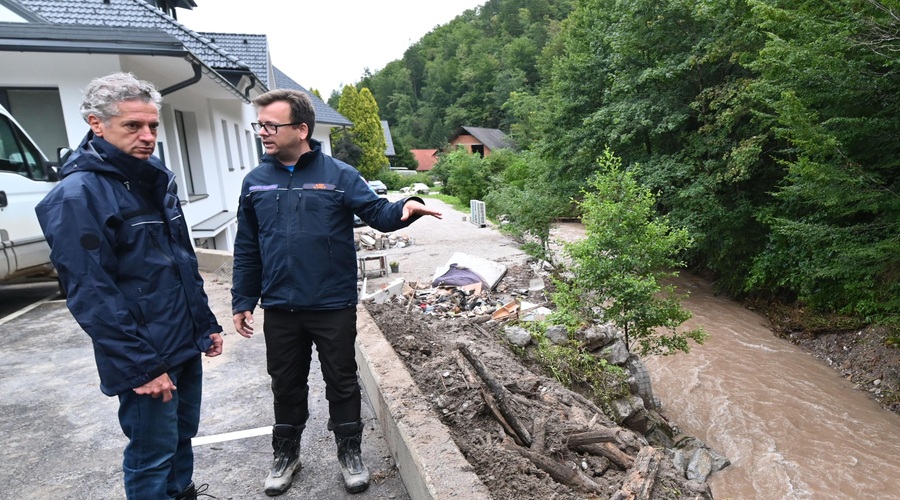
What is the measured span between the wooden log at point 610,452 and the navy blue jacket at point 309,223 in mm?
1837

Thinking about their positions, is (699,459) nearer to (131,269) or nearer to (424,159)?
(131,269)

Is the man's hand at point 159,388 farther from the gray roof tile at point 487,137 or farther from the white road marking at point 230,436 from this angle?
the gray roof tile at point 487,137

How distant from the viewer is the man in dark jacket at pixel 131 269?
1880mm

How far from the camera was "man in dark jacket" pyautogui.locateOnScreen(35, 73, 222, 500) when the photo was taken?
6.17ft

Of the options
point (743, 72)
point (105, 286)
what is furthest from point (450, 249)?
point (105, 286)

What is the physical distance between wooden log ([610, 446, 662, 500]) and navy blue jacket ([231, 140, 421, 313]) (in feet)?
5.93

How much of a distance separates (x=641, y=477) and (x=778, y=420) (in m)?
5.37

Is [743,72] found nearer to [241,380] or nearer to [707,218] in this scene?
[707,218]

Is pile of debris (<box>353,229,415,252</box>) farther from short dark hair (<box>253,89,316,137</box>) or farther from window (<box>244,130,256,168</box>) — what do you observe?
short dark hair (<box>253,89,316,137</box>)

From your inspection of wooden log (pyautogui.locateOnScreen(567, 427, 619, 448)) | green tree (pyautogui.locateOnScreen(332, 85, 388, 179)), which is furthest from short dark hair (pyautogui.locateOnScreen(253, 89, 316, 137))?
green tree (pyautogui.locateOnScreen(332, 85, 388, 179))

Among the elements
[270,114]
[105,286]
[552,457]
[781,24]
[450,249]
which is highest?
[781,24]

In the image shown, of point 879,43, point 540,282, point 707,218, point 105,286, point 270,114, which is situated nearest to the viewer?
point 105,286

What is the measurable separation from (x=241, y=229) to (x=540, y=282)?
799 centimetres

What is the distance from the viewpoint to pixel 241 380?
→ 4.28 metres
